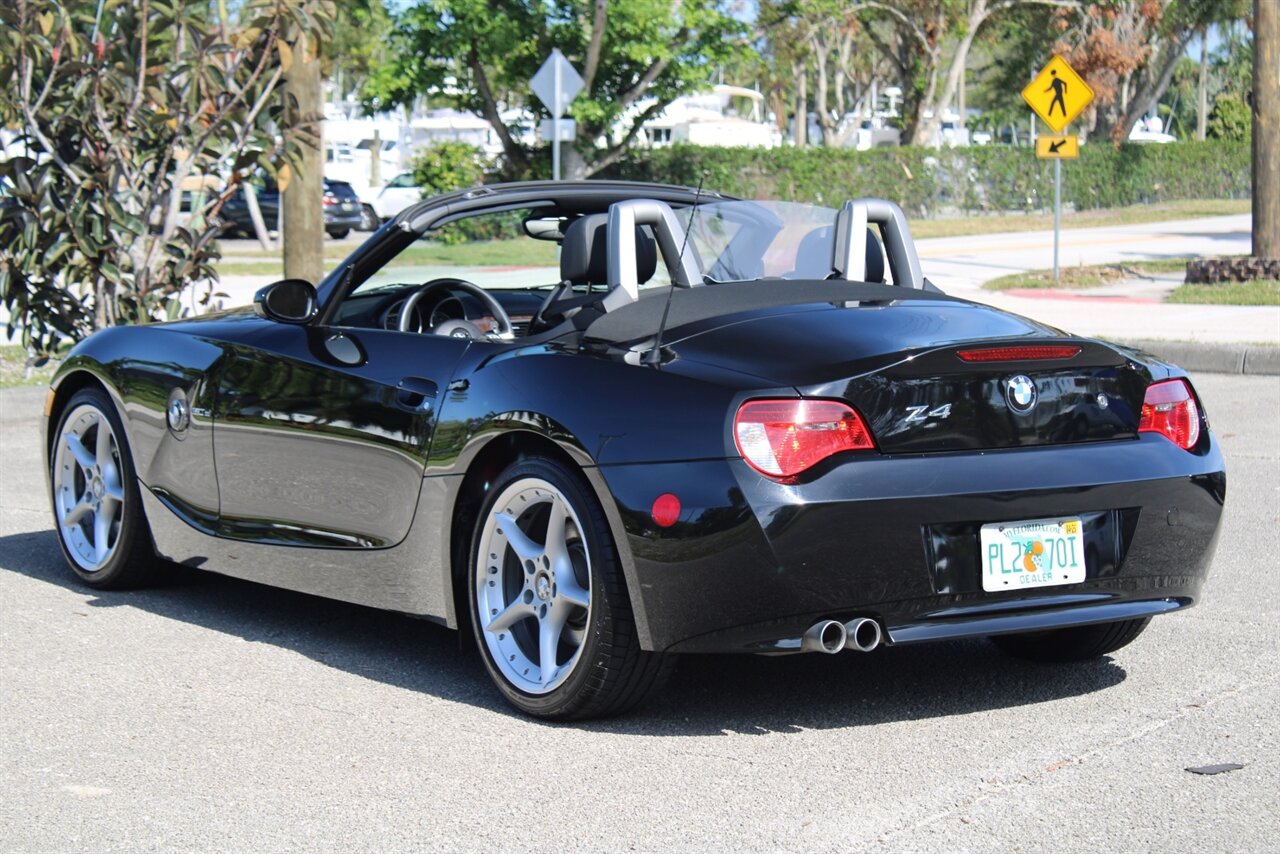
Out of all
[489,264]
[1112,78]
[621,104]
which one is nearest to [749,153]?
[621,104]

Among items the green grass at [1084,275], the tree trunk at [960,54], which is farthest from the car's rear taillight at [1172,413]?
the tree trunk at [960,54]

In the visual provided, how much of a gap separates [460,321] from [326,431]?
0.51 metres

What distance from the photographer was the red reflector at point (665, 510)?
13.8 feet

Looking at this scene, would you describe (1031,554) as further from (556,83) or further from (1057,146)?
(1057,146)

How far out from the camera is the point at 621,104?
3425 cm

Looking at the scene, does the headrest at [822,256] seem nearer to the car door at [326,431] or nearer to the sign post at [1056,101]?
the car door at [326,431]

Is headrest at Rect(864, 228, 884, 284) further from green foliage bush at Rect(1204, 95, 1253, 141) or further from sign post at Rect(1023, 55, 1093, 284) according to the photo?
green foliage bush at Rect(1204, 95, 1253, 141)

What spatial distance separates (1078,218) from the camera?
4278 centimetres

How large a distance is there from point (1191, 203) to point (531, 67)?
22208mm

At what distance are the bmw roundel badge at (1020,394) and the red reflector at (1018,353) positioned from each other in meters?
0.06

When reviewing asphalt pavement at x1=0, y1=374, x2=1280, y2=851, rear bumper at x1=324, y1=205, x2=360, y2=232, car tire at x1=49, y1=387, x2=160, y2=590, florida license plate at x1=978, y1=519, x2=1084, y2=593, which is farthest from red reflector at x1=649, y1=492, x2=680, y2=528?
rear bumper at x1=324, y1=205, x2=360, y2=232

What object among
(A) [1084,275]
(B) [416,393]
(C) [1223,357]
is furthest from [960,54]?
(B) [416,393]

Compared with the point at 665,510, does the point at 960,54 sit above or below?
above

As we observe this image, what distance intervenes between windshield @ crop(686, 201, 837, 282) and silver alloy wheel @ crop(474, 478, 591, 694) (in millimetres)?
932
